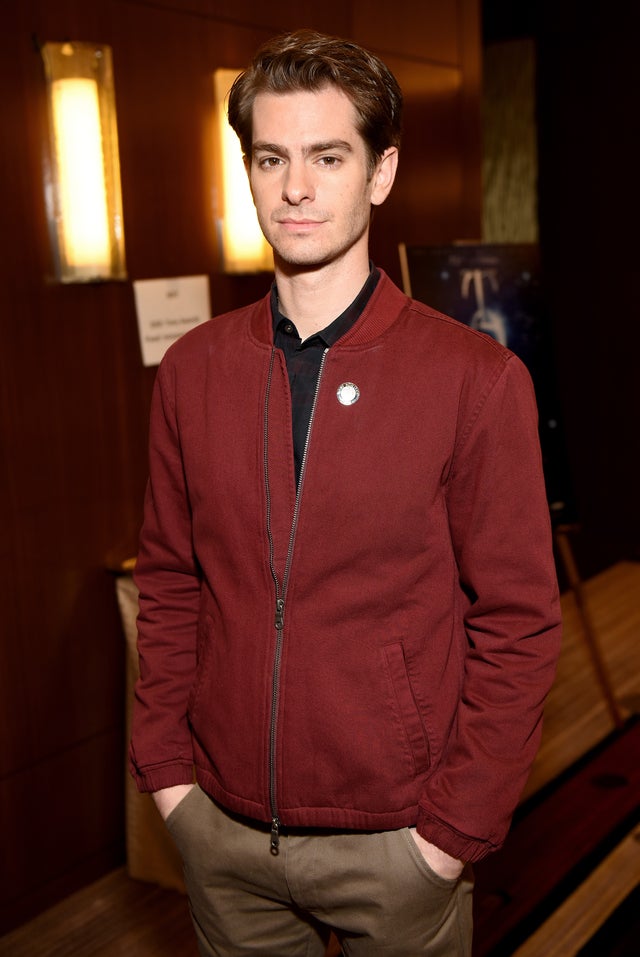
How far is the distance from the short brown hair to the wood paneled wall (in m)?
1.04

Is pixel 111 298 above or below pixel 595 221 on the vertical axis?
below

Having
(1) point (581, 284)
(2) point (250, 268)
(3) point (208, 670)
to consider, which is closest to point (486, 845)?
(3) point (208, 670)

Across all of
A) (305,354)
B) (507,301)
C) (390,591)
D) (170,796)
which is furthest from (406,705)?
(507,301)

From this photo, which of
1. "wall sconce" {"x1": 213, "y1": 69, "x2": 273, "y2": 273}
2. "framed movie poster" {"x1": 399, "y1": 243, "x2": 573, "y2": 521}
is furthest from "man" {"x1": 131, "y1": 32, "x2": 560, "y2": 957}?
"framed movie poster" {"x1": 399, "y1": 243, "x2": 573, "y2": 521}

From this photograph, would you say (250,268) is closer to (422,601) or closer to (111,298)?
(111,298)

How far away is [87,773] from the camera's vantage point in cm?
252

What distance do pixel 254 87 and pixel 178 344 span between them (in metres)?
0.39

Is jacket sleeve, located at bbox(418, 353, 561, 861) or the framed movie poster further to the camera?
the framed movie poster

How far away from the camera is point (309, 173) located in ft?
4.23

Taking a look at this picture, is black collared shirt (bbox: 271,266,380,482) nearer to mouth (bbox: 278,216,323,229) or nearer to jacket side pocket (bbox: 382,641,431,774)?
mouth (bbox: 278,216,323,229)

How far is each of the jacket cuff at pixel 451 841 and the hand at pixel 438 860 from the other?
1 cm

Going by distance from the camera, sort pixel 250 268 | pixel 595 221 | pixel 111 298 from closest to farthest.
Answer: pixel 111 298 → pixel 250 268 → pixel 595 221

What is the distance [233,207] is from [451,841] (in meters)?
1.89

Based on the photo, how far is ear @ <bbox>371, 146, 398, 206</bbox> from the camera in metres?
1.37
